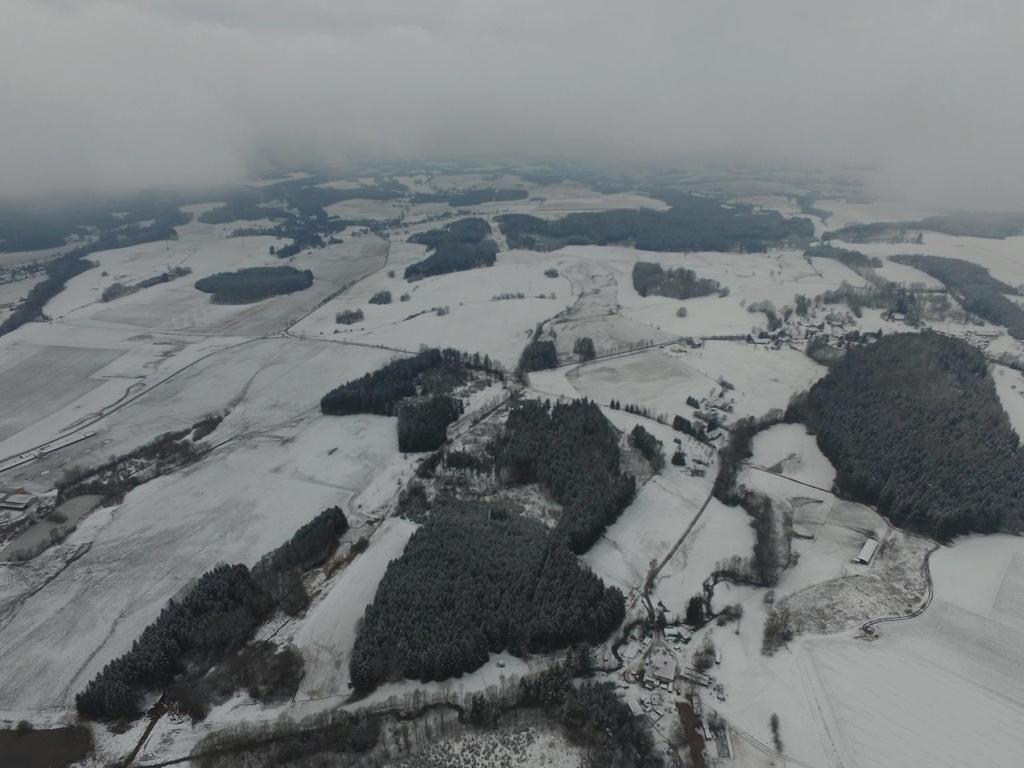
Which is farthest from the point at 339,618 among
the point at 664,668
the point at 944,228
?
the point at 944,228

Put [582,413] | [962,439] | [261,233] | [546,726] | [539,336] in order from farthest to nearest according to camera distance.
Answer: [261,233]
[539,336]
[582,413]
[962,439]
[546,726]

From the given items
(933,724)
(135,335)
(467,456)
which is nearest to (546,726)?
(933,724)

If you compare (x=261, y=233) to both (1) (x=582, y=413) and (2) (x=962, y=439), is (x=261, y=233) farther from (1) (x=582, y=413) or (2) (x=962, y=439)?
(2) (x=962, y=439)

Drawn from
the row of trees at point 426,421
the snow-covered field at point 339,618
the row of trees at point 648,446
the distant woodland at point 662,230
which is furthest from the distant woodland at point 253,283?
the row of trees at point 648,446

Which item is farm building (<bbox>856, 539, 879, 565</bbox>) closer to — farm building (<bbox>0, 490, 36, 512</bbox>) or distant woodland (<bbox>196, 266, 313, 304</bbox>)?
farm building (<bbox>0, 490, 36, 512</bbox>)

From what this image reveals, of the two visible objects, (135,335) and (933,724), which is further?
(135,335)

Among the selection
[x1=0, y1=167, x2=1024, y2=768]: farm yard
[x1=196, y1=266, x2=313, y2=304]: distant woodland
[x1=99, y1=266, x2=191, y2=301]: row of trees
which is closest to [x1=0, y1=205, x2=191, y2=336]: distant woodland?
[x1=0, y1=167, x2=1024, y2=768]: farm yard
